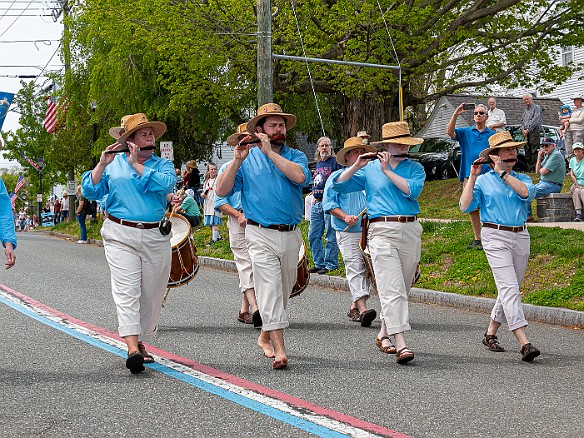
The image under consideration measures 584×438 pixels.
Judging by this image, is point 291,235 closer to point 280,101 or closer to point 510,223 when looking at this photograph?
point 510,223

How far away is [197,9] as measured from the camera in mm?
27359

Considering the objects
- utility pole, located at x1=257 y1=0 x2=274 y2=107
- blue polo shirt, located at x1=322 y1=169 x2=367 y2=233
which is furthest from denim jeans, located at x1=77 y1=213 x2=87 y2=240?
blue polo shirt, located at x1=322 y1=169 x2=367 y2=233

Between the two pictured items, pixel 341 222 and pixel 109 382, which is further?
pixel 341 222

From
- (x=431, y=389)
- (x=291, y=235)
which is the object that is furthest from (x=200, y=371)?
(x=431, y=389)

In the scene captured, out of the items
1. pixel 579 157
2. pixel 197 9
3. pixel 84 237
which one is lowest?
pixel 84 237

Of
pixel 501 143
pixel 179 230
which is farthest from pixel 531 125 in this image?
pixel 501 143

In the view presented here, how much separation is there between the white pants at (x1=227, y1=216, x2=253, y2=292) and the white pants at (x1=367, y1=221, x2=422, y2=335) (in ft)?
7.62

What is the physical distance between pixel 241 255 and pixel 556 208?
9.05 meters

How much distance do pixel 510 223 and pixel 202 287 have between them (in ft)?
23.6

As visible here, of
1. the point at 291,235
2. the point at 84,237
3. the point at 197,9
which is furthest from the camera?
the point at 84,237

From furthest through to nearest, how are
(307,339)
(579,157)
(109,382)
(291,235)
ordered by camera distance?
(579,157), (307,339), (291,235), (109,382)

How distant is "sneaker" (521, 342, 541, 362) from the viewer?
27.1 ft

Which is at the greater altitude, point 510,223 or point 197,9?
point 197,9

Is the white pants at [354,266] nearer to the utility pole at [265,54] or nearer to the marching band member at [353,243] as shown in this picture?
the marching band member at [353,243]
